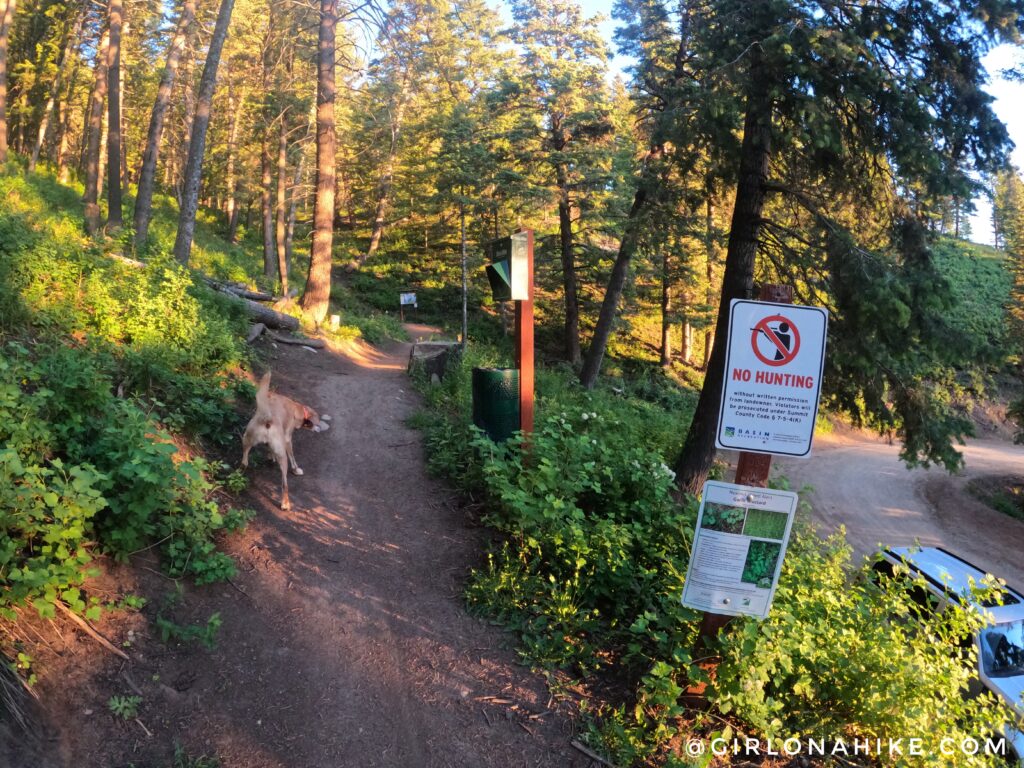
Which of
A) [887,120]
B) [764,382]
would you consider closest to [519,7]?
[887,120]

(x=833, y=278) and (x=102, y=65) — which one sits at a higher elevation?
(x=102, y=65)

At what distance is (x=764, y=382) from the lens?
10.7ft

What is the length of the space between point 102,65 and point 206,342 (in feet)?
69.3

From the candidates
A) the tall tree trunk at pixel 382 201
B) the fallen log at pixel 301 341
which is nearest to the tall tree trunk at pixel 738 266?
the fallen log at pixel 301 341

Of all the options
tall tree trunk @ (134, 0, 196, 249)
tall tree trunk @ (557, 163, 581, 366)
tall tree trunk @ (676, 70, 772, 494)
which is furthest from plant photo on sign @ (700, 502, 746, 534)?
tall tree trunk @ (557, 163, 581, 366)

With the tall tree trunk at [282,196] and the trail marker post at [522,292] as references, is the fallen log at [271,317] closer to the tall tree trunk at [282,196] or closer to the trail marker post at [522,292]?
the trail marker post at [522,292]

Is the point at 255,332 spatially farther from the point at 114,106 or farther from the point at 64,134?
the point at 64,134

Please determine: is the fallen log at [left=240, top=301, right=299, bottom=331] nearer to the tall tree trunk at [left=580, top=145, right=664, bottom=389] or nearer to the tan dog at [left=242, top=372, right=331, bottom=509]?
Answer: the tan dog at [left=242, top=372, right=331, bottom=509]

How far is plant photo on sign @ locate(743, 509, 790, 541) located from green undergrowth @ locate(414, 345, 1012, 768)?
63cm

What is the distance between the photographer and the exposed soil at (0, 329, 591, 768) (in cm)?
327

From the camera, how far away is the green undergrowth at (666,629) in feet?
11.1

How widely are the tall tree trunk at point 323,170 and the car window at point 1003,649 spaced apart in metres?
13.2

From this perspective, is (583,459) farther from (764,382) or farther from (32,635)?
(32,635)

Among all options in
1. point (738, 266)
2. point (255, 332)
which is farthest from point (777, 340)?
point (255, 332)
